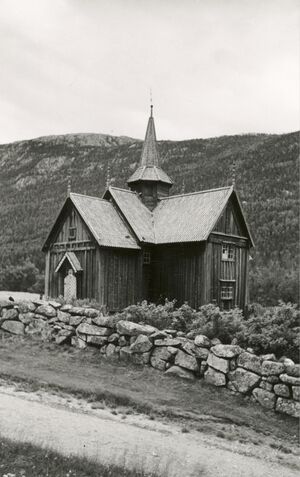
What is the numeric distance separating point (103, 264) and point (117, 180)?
52.6 meters

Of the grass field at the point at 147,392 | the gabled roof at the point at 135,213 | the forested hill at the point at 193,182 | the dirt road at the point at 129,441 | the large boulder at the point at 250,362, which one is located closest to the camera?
the dirt road at the point at 129,441

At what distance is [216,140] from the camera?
101500 millimetres

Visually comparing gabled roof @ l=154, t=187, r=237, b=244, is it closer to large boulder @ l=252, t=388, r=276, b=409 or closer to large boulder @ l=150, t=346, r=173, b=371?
large boulder @ l=150, t=346, r=173, b=371

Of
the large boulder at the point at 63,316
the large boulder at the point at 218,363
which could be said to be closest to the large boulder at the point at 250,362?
the large boulder at the point at 218,363

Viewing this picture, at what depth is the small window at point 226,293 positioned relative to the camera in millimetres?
27400

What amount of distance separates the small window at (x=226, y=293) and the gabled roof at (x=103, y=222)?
561 centimetres

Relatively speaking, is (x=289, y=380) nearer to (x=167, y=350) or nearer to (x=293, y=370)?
(x=293, y=370)

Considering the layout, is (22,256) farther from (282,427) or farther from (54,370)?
(282,427)

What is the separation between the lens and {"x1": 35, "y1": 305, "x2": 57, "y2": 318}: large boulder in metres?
16.1

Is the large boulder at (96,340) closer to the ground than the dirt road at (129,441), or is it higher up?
higher up

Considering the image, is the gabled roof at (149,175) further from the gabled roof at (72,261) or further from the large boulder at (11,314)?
the large boulder at (11,314)

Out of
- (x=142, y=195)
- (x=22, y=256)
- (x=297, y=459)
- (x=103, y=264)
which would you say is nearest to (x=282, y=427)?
(x=297, y=459)

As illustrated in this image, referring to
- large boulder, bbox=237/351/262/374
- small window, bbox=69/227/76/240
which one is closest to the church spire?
small window, bbox=69/227/76/240

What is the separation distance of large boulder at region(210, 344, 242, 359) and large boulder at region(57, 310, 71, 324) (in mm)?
5330
